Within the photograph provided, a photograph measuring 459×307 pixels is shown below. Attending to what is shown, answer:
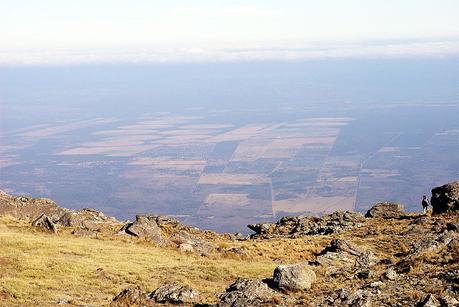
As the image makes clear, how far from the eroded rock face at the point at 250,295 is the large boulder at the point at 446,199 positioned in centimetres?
2516

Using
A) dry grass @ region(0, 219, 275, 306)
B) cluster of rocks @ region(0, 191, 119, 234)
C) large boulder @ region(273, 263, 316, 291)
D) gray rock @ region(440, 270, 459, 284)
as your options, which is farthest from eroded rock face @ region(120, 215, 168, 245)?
gray rock @ region(440, 270, 459, 284)

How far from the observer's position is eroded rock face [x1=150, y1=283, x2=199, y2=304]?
24938 millimetres

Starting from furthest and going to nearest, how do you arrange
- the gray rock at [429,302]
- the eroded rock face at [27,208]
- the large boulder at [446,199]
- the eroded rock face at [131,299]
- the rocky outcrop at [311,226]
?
1. the eroded rock face at [27,208]
2. the rocky outcrop at [311,226]
3. the large boulder at [446,199]
4. the eroded rock face at [131,299]
5. the gray rock at [429,302]

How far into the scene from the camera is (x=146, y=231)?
136 feet

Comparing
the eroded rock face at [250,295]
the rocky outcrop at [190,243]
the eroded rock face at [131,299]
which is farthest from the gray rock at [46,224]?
the eroded rock face at [250,295]

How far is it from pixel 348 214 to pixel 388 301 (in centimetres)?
2924

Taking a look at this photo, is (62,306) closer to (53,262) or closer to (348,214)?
(53,262)

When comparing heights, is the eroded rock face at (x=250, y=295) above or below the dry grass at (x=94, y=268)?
above

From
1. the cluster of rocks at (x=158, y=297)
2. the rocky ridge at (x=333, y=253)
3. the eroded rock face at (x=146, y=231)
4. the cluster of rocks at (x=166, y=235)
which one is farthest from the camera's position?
the eroded rock face at (x=146, y=231)

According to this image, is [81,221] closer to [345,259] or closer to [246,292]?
[345,259]

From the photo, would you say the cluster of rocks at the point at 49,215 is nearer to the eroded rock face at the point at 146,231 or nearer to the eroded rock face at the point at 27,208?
the eroded rock face at the point at 27,208

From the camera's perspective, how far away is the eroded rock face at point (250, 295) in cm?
2302

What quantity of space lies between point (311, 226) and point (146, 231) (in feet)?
51.0

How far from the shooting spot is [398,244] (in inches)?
1460
